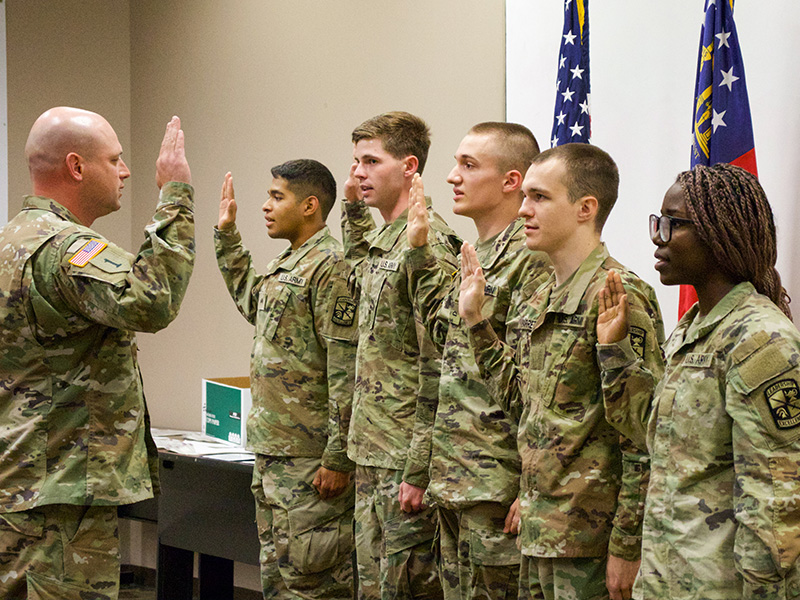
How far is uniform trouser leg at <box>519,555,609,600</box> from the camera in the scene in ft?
6.46

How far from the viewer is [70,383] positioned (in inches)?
90.3

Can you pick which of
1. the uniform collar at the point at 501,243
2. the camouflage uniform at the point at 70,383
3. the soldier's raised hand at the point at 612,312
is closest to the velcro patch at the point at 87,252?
the camouflage uniform at the point at 70,383

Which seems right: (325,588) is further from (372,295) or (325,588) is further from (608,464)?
(608,464)

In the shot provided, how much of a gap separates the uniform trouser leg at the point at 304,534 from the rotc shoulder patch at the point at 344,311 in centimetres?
50

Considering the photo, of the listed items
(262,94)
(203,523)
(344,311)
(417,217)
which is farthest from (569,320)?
(262,94)

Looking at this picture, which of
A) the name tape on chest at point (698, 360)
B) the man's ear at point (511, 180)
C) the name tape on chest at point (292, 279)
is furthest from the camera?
the name tape on chest at point (292, 279)

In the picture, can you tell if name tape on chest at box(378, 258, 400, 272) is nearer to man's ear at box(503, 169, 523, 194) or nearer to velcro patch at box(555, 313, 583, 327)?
man's ear at box(503, 169, 523, 194)

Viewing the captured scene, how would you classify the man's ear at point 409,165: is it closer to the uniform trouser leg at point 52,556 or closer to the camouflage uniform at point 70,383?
the camouflage uniform at point 70,383

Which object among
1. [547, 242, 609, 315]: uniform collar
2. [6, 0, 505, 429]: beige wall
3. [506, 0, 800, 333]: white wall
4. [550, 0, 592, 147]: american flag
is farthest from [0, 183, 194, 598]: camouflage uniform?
[6, 0, 505, 429]: beige wall

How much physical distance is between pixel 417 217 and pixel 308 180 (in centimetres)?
103

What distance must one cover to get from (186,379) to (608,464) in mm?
3633

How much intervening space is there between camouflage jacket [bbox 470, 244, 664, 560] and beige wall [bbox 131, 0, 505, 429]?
1862 millimetres

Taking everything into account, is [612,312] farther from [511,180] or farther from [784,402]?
[511,180]

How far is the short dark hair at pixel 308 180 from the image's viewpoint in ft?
11.1
